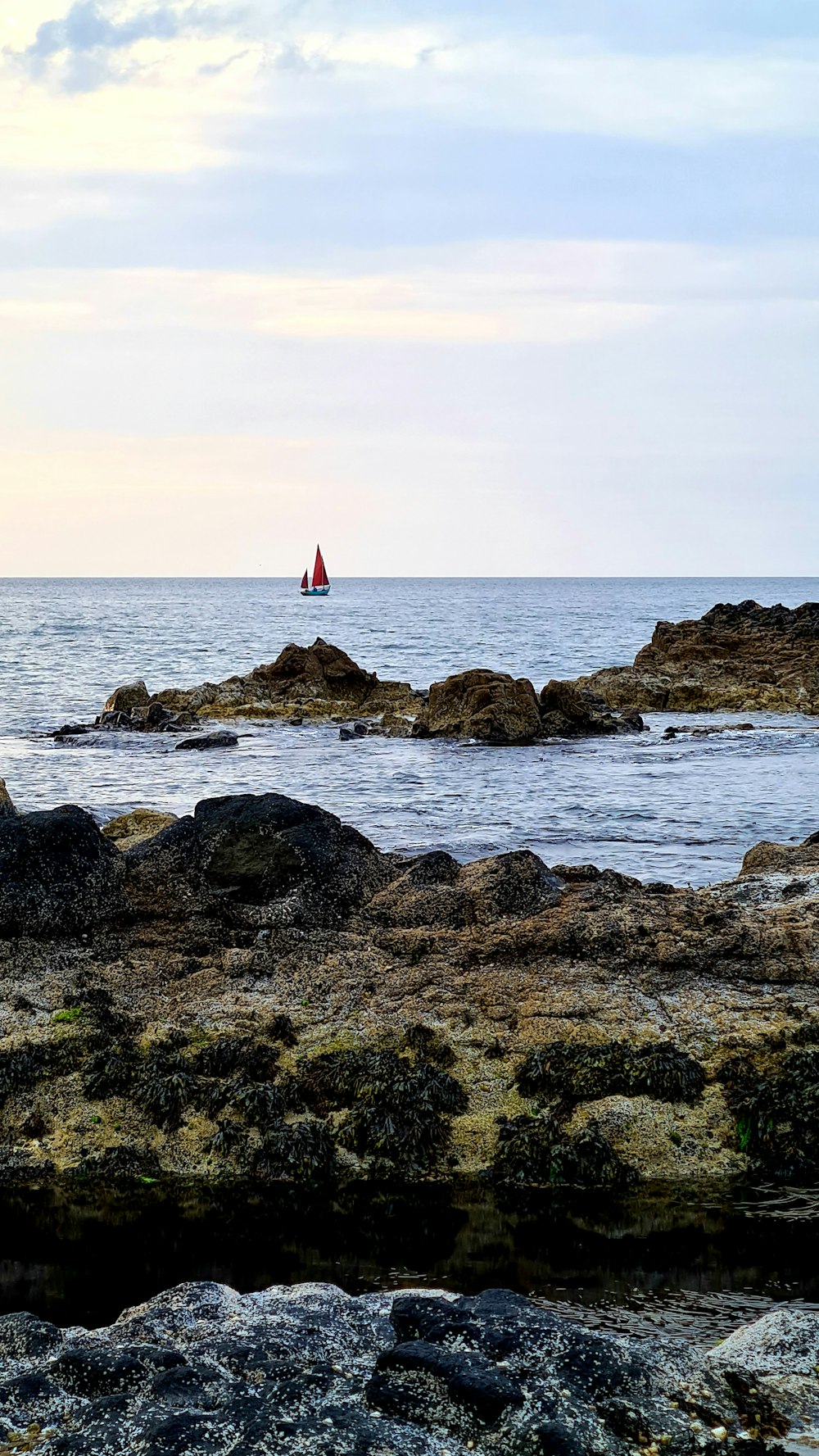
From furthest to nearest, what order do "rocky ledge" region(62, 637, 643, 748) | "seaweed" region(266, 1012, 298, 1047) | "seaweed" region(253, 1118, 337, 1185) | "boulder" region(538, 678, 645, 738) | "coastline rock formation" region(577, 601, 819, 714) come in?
"coastline rock formation" region(577, 601, 819, 714) < "boulder" region(538, 678, 645, 738) < "rocky ledge" region(62, 637, 643, 748) < "seaweed" region(266, 1012, 298, 1047) < "seaweed" region(253, 1118, 337, 1185)

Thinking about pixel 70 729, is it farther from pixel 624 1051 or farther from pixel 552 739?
pixel 624 1051

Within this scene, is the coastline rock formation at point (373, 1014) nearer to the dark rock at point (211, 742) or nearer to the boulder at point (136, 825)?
the boulder at point (136, 825)

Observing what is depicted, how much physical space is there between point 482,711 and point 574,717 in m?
2.30

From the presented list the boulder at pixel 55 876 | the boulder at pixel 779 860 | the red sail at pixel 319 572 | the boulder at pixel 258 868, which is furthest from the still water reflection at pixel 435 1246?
the red sail at pixel 319 572

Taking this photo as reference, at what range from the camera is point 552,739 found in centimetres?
2603

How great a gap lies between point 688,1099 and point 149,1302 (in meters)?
3.07

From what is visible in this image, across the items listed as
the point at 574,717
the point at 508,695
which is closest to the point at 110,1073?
the point at 508,695

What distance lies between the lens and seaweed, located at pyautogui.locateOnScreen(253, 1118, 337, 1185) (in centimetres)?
584

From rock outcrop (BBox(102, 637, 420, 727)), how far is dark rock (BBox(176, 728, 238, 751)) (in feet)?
12.3

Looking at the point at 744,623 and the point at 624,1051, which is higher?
the point at 744,623

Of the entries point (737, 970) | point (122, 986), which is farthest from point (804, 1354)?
point (122, 986)

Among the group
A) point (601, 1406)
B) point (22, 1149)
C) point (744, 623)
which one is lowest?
point (22, 1149)

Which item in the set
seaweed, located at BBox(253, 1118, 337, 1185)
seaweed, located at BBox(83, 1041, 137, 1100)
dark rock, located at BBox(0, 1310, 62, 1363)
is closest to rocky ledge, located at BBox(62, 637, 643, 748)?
seaweed, located at BBox(83, 1041, 137, 1100)

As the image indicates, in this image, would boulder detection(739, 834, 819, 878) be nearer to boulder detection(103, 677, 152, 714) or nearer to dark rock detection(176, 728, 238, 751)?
dark rock detection(176, 728, 238, 751)
